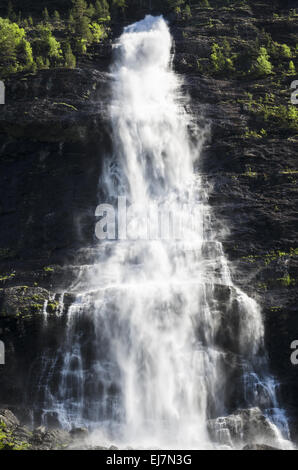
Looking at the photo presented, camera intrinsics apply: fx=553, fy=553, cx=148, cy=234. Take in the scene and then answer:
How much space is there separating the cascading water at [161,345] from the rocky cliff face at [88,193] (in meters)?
0.83

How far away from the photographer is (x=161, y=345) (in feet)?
63.7

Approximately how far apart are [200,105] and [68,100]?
6562 millimetres

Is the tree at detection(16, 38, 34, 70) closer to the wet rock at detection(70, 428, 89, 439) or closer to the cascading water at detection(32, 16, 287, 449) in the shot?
the cascading water at detection(32, 16, 287, 449)

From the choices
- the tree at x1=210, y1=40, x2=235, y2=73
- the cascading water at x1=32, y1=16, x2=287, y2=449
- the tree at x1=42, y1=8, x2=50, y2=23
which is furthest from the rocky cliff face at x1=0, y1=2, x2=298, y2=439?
the tree at x1=42, y1=8, x2=50, y2=23

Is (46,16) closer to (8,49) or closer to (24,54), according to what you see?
(24,54)

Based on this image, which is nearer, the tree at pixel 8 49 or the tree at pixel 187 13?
the tree at pixel 8 49

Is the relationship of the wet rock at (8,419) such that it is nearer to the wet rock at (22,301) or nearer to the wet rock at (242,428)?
the wet rock at (22,301)

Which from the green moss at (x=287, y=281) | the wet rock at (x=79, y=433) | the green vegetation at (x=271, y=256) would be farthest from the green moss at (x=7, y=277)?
the green moss at (x=287, y=281)

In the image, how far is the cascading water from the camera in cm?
1811

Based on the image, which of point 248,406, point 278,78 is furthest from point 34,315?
point 278,78

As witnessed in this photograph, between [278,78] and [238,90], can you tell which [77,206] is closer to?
[238,90]

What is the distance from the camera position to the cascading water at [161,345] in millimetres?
18109

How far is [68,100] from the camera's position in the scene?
88.2ft

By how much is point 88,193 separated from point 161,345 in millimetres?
8684
